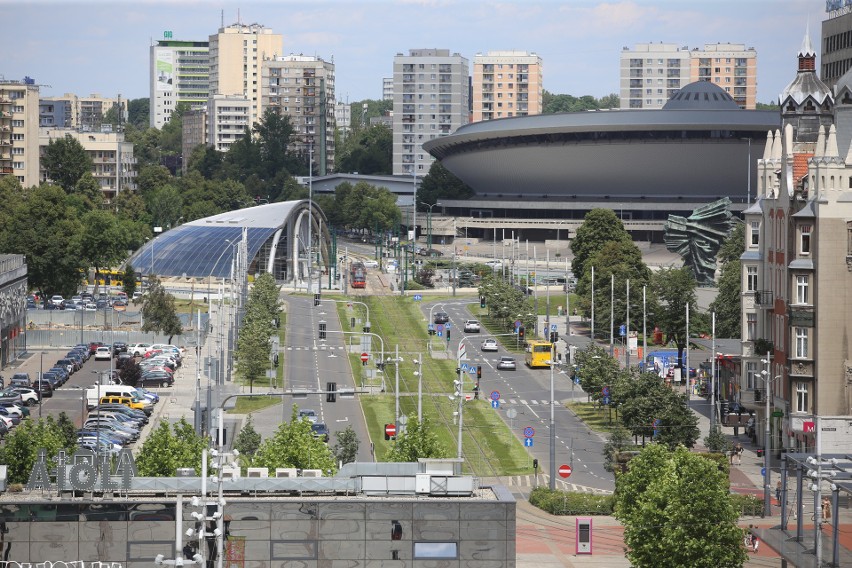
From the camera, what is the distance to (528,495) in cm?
7462

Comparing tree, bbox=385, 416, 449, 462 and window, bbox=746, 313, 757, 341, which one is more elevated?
window, bbox=746, 313, 757, 341

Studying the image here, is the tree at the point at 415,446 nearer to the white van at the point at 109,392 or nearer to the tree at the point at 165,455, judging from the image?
the tree at the point at 165,455

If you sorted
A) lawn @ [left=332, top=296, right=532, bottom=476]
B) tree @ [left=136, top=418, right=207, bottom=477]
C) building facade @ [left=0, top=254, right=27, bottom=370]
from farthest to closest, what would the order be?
building facade @ [left=0, top=254, right=27, bottom=370]
lawn @ [left=332, top=296, right=532, bottom=476]
tree @ [left=136, top=418, right=207, bottom=477]

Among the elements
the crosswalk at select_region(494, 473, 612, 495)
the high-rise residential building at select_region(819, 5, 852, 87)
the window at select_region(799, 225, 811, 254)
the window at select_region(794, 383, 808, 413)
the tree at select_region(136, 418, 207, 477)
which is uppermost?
the high-rise residential building at select_region(819, 5, 852, 87)

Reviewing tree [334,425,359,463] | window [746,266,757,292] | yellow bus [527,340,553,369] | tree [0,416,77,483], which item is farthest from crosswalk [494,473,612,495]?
yellow bus [527,340,553,369]

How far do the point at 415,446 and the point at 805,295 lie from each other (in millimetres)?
23659

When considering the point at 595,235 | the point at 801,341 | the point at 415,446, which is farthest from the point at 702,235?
the point at 415,446

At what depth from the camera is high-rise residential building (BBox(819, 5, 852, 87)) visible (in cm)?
16338

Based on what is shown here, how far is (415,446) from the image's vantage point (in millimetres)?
67312

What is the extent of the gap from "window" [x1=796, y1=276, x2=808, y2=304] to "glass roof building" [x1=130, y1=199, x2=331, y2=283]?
94.9 metres

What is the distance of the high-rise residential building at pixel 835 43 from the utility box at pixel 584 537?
107219 mm

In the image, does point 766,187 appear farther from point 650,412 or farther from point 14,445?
point 14,445

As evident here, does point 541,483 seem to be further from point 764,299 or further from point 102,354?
point 102,354

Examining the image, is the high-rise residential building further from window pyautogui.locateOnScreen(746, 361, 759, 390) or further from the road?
window pyautogui.locateOnScreen(746, 361, 759, 390)
